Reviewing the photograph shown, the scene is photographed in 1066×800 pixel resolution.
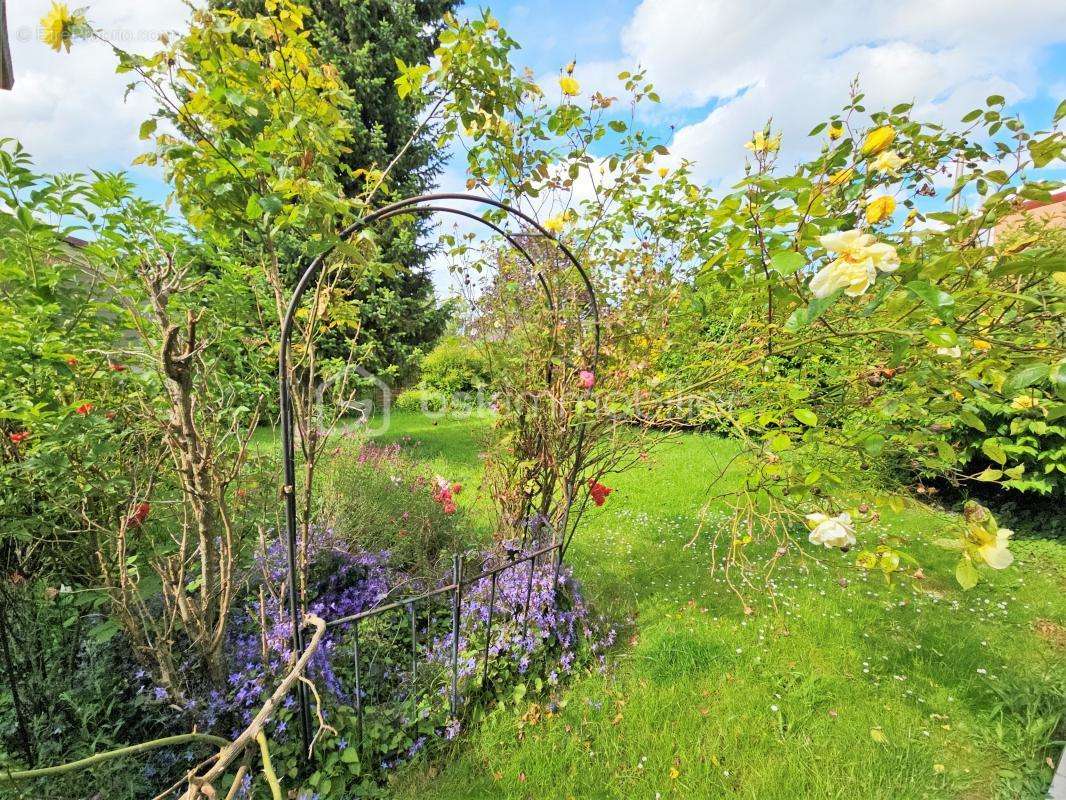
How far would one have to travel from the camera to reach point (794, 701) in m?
2.16

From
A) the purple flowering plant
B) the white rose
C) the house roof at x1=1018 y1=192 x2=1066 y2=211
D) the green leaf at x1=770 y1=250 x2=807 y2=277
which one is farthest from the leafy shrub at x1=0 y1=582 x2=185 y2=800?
the house roof at x1=1018 y1=192 x2=1066 y2=211

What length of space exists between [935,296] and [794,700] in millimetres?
2080

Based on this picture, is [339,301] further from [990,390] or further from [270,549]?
[990,390]

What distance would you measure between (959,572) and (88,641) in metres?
2.93

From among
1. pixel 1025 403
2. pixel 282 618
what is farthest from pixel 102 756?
pixel 1025 403

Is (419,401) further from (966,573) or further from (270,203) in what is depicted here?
(966,573)

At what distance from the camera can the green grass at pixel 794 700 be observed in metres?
1.80

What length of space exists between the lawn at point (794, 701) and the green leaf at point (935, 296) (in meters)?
0.67

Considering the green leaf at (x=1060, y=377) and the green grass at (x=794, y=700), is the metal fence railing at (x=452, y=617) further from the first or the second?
the green leaf at (x=1060, y=377)

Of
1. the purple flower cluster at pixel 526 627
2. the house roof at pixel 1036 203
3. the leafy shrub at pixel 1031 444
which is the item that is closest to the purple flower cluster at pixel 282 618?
the purple flower cluster at pixel 526 627

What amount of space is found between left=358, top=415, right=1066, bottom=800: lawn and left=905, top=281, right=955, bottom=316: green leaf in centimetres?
67

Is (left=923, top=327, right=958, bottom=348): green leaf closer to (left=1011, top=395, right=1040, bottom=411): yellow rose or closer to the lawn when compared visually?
(left=1011, top=395, right=1040, bottom=411): yellow rose

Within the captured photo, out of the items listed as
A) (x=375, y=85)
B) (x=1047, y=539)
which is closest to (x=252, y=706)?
(x=1047, y=539)

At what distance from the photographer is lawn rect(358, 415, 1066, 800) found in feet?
5.90
